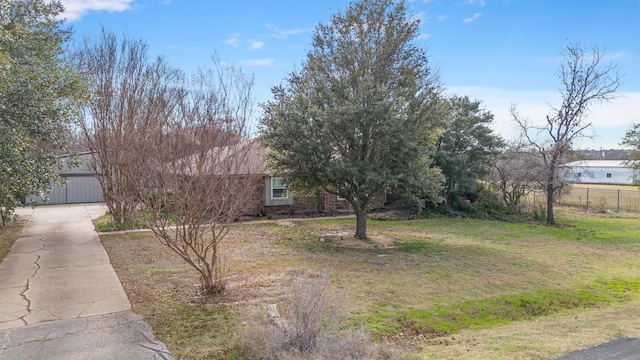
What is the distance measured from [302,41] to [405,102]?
387 centimetres

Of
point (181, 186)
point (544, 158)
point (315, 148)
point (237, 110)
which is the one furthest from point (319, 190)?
point (544, 158)

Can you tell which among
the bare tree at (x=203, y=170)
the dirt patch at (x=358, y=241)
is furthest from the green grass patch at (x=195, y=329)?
the dirt patch at (x=358, y=241)

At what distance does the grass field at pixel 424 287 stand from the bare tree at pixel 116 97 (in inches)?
116

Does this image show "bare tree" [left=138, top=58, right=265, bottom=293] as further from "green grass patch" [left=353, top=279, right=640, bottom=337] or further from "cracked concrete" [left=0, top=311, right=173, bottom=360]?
"green grass patch" [left=353, top=279, right=640, bottom=337]

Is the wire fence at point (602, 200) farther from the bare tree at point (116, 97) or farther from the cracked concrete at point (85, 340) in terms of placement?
the cracked concrete at point (85, 340)

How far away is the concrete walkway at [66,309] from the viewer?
465 centimetres

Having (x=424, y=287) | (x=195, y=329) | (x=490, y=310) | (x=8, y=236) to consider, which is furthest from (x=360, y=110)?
(x=8, y=236)

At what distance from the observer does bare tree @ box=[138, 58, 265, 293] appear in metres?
6.42

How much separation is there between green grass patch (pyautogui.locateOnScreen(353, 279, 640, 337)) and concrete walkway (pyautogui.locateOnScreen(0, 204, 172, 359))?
120 inches

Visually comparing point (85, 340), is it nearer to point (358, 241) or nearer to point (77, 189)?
point (358, 241)

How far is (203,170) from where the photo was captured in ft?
23.5

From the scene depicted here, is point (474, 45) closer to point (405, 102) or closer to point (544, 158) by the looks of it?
point (405, 102)

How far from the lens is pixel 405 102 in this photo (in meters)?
11.5

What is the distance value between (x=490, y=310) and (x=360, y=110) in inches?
236
